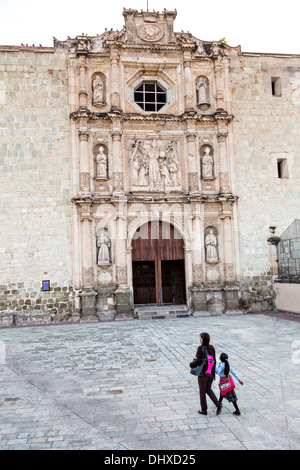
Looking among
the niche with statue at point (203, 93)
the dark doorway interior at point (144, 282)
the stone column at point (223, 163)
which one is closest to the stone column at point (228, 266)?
the stone column at point (223, 163)

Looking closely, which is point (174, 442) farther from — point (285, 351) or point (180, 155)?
point (180, 155)

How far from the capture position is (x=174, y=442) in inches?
185

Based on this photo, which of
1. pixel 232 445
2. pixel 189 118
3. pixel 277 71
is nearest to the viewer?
pixel 232 445

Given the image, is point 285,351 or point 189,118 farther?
point 189,118

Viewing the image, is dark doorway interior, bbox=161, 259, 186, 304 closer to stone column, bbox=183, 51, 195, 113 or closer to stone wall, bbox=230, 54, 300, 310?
stone wall, bbox=230, 54, 300, 310

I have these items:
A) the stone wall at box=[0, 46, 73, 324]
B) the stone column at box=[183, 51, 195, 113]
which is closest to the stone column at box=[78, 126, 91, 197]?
the stone wall at box=[0, 46, 73, 324]

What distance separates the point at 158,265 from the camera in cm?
1702

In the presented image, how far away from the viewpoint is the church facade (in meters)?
15.7

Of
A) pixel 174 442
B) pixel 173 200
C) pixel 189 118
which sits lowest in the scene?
pixel 174 442

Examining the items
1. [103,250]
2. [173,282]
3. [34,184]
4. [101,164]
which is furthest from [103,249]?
[34,184]

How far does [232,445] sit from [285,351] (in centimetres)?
513

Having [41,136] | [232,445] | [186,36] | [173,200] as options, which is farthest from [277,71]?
[232,445]

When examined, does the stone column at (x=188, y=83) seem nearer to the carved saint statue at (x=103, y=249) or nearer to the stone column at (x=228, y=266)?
the stone column at (x=228, y=266)

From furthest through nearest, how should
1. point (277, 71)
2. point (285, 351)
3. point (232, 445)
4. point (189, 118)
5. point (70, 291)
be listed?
1. point (277, 71)
2. point (189, 118)
3. point (70, 291)
4. point (285, 351)
5. point (232, 445)
